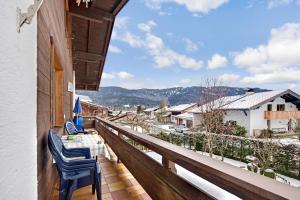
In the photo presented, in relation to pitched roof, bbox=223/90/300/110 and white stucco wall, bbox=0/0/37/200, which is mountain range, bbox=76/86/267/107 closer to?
pitched roof, bbox=223/90/300/110

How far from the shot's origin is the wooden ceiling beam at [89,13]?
4098 mm

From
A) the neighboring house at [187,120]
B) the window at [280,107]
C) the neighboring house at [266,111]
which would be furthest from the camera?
the neighboring house at [187,120]

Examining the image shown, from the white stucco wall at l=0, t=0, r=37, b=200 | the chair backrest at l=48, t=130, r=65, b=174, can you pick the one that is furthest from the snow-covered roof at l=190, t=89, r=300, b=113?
the white stucco wall at l=0, t=0, r=37, b=200

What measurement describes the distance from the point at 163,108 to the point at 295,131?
1900cm

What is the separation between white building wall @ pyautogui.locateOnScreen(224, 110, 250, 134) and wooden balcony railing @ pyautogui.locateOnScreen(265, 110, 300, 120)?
1791mm

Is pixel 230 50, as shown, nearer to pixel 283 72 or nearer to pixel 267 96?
pixel 283 72

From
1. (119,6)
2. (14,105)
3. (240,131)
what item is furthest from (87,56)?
(240,131)

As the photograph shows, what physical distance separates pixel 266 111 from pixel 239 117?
2172 millimetres

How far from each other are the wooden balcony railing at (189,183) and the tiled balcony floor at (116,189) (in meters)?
0.47

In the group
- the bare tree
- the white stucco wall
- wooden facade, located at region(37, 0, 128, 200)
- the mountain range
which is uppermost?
the mountain range

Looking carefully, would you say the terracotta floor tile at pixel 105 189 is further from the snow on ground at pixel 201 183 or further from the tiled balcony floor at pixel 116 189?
the snow on ground at pixel 201 183

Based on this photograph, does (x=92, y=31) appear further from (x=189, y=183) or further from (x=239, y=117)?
(x=239, y=117)

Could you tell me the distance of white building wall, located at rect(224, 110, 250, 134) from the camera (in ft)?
50.2

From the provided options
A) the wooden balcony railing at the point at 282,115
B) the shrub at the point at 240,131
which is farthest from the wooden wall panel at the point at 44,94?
the wooden balcony railing at the point at 282,115
